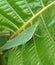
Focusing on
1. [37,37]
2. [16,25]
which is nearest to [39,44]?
[37,37]

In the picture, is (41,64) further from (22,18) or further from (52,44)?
(22,18)

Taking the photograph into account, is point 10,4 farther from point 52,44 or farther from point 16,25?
point 52,44

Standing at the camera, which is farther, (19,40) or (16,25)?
(16,25)

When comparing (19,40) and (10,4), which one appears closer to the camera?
(19,40)

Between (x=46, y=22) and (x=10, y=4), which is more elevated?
(x=10, y=4)

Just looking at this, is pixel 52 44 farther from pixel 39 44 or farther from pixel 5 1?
pixel 5 1

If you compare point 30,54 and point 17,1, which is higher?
point 17,1

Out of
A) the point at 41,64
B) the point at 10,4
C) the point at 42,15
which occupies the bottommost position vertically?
the point at 41,64

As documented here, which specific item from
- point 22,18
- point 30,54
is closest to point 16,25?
point 22,18
